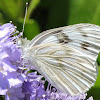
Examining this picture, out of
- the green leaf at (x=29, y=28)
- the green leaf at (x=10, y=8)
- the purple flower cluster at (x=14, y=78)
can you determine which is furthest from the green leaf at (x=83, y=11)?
the purple flower cluster at (x=14, y=78)

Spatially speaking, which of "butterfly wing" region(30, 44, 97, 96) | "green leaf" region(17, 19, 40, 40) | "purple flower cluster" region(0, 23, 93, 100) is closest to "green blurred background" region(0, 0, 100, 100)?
"green leaf" region(17, 19, 40, 40)

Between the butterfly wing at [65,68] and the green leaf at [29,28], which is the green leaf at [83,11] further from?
the butterfly wing at [65,68]

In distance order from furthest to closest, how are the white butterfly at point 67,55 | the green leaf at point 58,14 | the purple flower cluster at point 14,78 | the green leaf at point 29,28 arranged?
the green leaf at point 58,14 < the green leaf at point 29,28 < the white butterfly at point 67,55 < the purple flower cluster at point 14,78

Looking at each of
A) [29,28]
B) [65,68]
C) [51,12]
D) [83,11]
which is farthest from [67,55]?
[51,12]

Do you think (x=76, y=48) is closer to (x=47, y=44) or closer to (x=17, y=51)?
(x=47, y=44)

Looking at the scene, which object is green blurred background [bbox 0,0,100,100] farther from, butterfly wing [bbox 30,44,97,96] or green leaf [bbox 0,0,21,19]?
butterfly wing [bbox 30,44,97,96]

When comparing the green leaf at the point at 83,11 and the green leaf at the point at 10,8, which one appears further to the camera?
the green leaf at the point at 10,8

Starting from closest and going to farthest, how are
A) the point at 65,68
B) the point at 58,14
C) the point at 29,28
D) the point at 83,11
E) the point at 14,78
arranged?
the point at 14,78 < the point at 65,68 < the point at 29,28 < the point at 83,11 < the point at 58,14

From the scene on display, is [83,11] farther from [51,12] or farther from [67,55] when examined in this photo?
[67,55]
